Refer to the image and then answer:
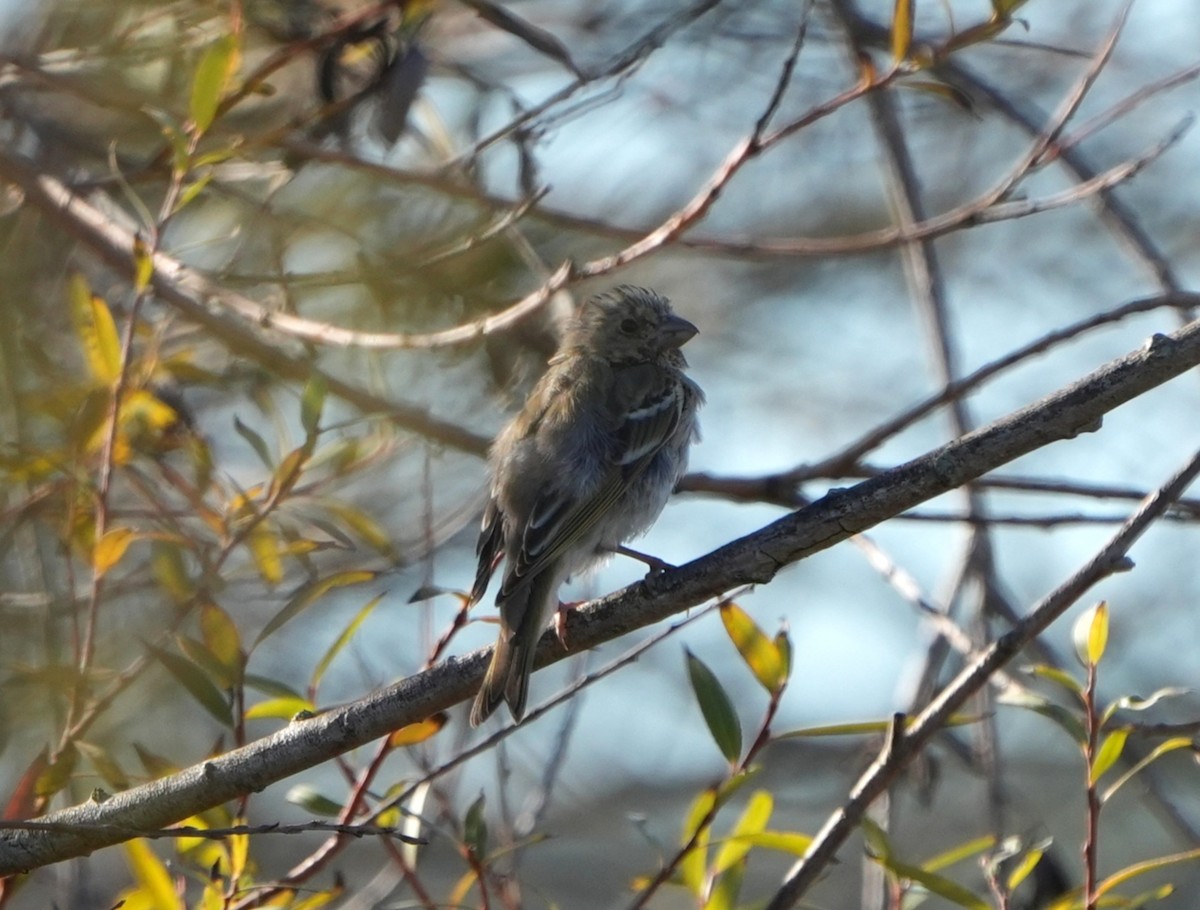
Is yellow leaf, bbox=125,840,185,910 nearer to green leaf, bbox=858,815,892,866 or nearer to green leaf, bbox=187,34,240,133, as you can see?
green leaf, bbox=858,815,892,866

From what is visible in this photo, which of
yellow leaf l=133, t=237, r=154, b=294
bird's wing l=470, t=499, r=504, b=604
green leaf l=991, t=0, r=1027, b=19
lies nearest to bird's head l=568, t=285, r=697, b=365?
bird's wing l=470, t=499, r=504, b=604

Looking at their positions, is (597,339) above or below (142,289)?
above

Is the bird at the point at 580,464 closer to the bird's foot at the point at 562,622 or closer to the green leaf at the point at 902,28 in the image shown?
the bird's foot at the point at 562,622

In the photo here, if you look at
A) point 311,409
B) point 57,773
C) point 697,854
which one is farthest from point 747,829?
point 57,773

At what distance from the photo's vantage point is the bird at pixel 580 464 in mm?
3975

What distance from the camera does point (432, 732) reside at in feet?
10.1

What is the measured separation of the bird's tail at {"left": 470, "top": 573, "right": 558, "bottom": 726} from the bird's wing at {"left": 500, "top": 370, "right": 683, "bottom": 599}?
93 millimetres

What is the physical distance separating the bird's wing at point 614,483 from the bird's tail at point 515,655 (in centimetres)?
9

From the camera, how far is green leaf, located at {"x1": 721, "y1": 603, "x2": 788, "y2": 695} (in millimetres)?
2967

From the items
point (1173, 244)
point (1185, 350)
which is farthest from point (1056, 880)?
point (1173, 244)

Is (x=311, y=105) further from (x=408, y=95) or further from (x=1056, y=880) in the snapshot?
(x=1056, y=880)

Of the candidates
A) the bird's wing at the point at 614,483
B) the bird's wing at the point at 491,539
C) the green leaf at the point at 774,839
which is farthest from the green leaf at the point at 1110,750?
the bird's wing at the point at 491,539

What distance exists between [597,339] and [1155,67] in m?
3.68

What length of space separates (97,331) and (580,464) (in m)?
1.54
